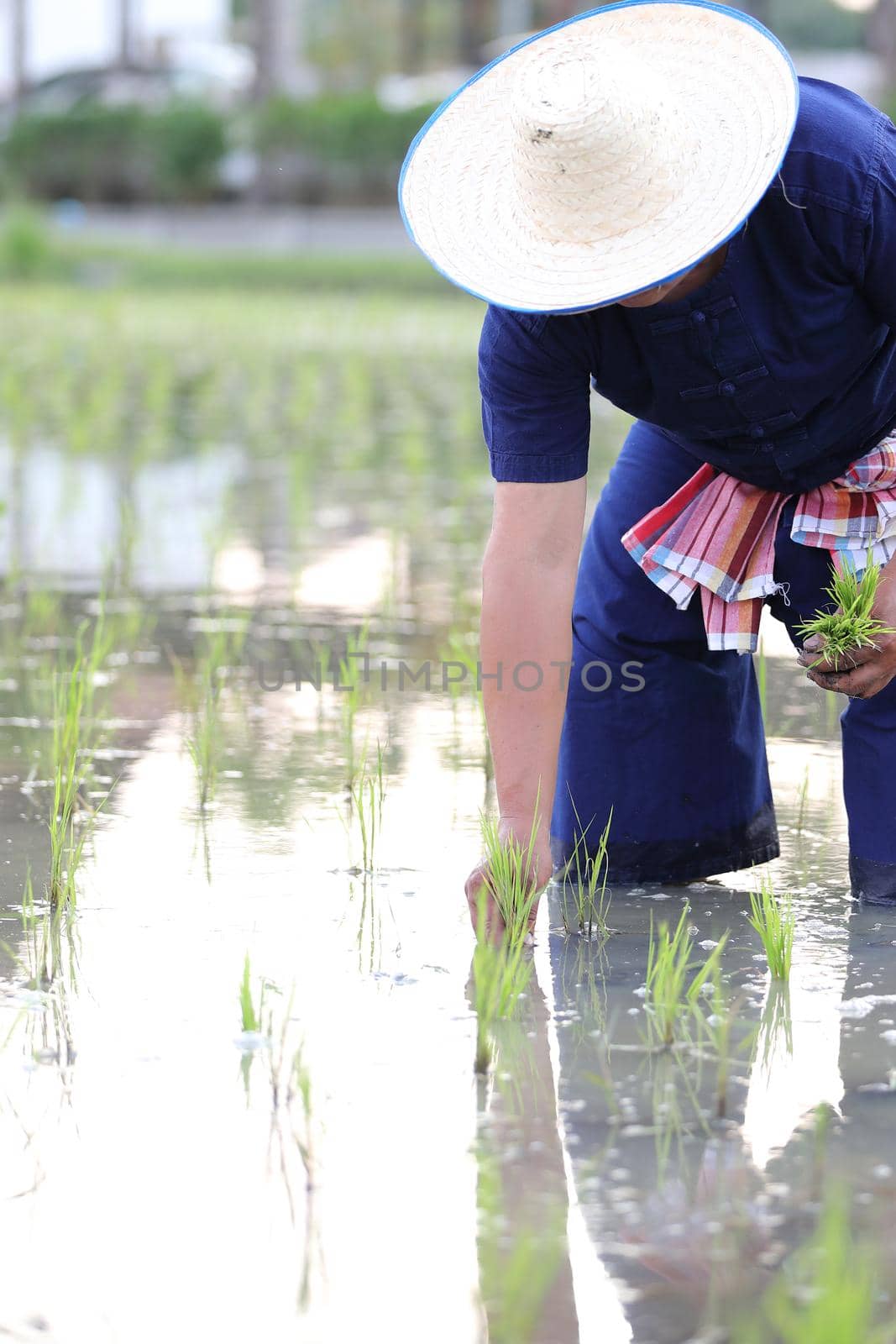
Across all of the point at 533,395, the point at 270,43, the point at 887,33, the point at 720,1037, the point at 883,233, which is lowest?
the point at 720,1037

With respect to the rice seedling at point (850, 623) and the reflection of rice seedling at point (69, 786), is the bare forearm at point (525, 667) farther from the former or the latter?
the reflection of rice seedling at point (69, 786)

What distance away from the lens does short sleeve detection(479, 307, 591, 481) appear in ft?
6.53

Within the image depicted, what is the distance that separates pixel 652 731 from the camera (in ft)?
7.79

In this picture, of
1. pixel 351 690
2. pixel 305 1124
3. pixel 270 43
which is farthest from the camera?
pixel 270 43

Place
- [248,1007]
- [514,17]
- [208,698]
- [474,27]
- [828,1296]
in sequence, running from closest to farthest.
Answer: [828,1296] → [248,1007] → [208,698] → [514,17] → [474,27]

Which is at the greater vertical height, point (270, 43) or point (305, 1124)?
point (270, 43)

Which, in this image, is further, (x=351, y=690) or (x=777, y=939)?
(x=351, y=690)

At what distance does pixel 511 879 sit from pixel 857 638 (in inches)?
18.9

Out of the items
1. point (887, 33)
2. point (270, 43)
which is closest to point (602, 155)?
point (887, 33)

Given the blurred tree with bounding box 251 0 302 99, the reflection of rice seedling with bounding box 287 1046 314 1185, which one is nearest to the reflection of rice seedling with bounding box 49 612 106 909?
the reflection of rice seedling with bounding box 287 1046 314 1185

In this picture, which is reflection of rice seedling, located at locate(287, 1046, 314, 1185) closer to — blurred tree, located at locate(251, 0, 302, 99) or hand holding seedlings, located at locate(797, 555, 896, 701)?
hand holding seedlings, located at locate(797, 555, 896, 701)

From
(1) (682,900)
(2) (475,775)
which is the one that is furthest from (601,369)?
(2) (475,775)

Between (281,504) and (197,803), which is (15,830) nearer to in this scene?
(197,803)

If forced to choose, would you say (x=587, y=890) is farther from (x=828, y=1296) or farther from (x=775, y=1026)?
(x=828, y=1296)
